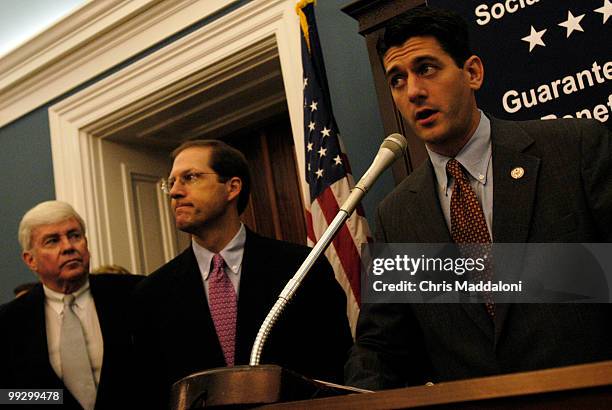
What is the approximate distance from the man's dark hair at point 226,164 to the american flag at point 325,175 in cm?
41

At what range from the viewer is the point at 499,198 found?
1458 millimetres

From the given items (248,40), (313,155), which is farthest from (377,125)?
(248,40)

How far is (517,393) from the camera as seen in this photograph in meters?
0.81

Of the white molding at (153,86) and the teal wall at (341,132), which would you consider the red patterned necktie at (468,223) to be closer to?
the teal wall at (341,132)

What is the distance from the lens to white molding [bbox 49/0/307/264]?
3.41 metres

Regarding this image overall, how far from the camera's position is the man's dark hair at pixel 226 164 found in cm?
242

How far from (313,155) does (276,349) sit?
110 cm

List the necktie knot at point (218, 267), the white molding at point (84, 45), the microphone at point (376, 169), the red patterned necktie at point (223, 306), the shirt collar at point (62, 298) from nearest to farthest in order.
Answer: the microphone at point (376, 169), the red patterned necktie at point (223, 306), the necktie knot at point (218, 267), the shirt collar at point (62, 298), the white molding at point (84, 45)

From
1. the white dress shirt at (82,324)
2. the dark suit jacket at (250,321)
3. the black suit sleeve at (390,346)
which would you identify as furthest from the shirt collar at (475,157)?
the white dress shirt at (82,324)

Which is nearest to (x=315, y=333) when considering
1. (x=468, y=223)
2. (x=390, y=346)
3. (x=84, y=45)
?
(x=390, y=346)

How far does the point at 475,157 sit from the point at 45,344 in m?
1.57

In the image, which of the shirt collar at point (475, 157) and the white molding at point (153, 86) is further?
the white molding at point (153, 86)

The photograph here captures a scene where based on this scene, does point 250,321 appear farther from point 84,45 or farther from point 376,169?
point 84,45

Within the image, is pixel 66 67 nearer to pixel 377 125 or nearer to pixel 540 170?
pixel 377 125
